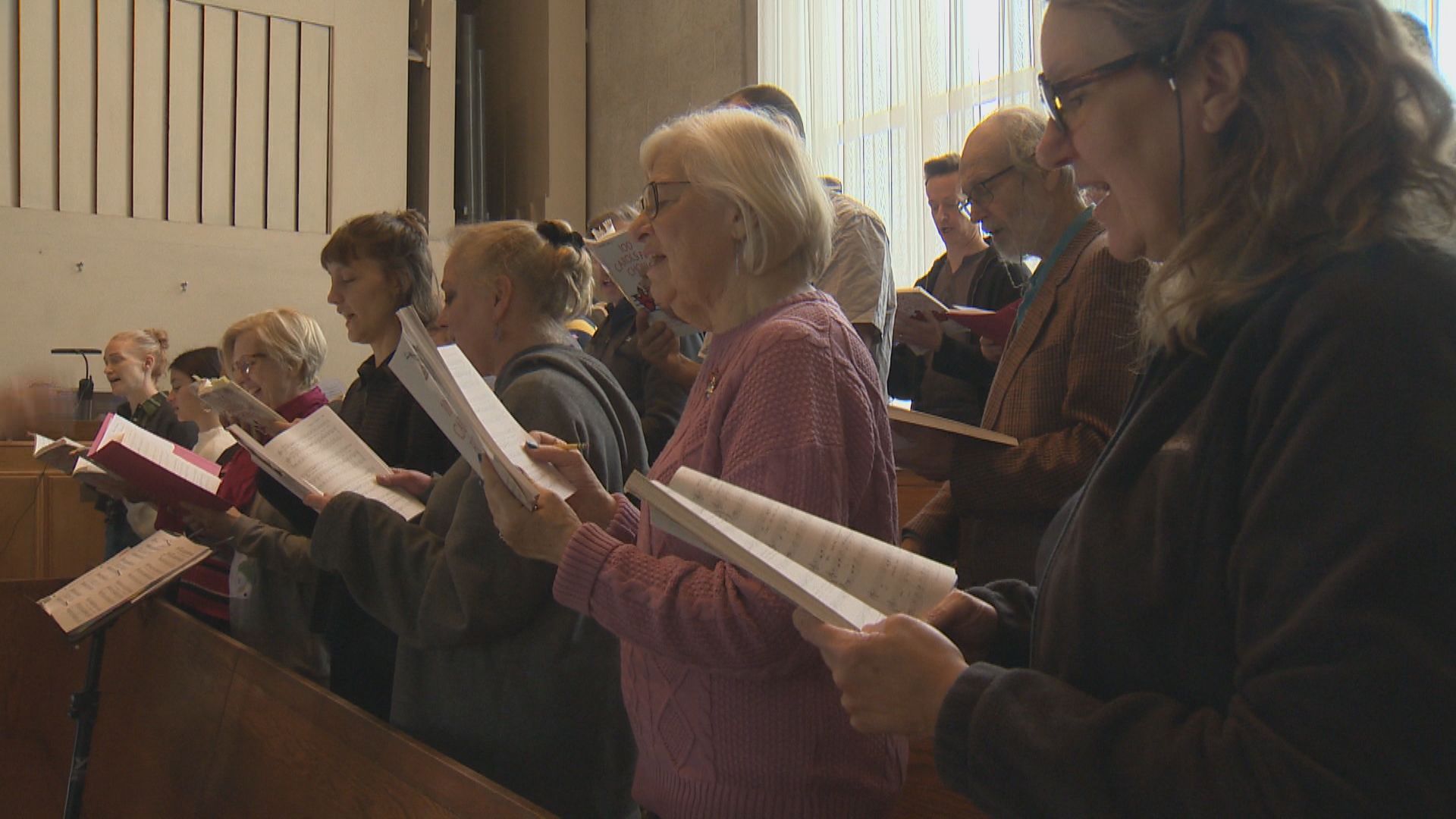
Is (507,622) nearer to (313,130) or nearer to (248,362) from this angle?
(248,362)

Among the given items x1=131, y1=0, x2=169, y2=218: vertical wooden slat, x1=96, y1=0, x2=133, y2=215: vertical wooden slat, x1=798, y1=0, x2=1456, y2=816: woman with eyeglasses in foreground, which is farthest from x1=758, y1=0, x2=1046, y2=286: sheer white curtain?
x1=96, y1=0, x2=133, y2=215: vertical wooden slat

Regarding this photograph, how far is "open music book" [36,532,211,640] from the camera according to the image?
2.52 meters

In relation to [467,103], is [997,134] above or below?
below

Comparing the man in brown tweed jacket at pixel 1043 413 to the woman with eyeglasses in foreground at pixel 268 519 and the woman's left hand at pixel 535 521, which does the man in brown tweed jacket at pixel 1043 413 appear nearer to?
the woman's left hand at pixel 535 521

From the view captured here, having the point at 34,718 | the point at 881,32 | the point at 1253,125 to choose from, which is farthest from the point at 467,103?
the point at 1253,125

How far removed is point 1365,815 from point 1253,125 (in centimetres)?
50

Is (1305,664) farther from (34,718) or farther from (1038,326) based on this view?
(34,718)

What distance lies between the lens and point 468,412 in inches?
59.5

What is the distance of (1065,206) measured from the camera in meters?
2.13

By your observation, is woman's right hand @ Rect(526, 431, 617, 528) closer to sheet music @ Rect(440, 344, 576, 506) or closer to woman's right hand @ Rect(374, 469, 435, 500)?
sheet music @ Rect(440, 344, 576, 506)

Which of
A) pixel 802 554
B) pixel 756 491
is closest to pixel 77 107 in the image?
pixel 756 491

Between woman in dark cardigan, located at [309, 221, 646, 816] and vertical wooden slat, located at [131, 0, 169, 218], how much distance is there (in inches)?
292

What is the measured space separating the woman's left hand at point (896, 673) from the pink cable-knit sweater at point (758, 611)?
31 cm

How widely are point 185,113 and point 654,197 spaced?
8251mm
